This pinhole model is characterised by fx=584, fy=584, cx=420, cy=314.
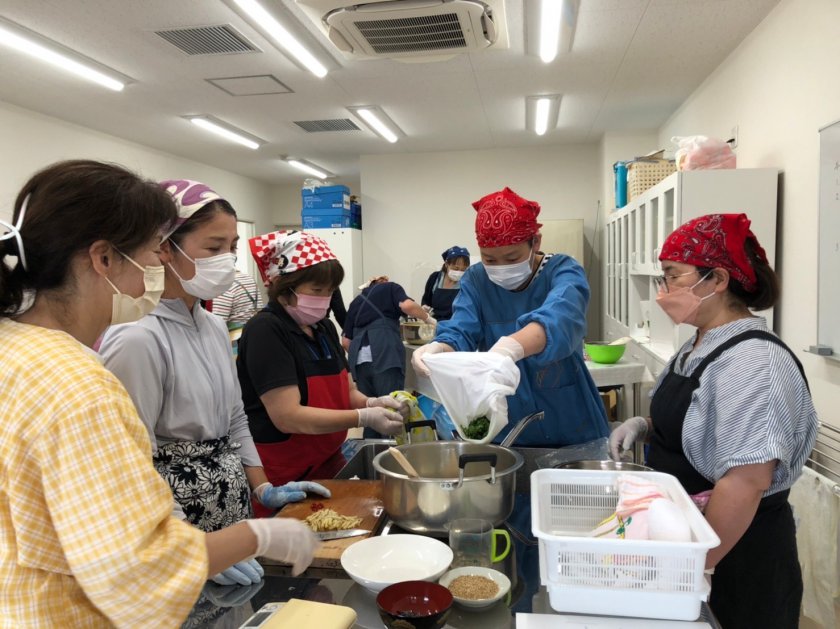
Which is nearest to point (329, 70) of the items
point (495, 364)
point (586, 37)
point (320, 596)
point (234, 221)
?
point (586, 37)

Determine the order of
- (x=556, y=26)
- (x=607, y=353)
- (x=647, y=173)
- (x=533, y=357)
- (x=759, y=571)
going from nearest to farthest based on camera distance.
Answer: (x=759, y=571)
(x=533, y=357)
(x=556, y=26)
(x=607, y=353)
(x=647, y=173)

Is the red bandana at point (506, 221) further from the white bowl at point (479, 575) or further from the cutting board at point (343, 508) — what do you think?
the white bowl at point (479, 575)

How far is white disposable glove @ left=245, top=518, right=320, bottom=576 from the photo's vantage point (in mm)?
917

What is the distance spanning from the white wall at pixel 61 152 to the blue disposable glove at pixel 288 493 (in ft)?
7.46

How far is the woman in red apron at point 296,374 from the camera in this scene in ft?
5.85

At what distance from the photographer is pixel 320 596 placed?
44.0 inches

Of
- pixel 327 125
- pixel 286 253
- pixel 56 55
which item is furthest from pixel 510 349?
pixel 327 125

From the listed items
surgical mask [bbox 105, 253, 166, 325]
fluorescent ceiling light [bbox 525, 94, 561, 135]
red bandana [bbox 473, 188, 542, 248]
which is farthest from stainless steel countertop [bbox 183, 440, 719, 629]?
fluorescent ceiling light [bbox 525, 94, 561, 135]

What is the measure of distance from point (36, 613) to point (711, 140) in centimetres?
356

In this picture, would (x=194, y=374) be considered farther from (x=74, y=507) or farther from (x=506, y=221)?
(x=506, y=221)

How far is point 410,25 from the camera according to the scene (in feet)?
9.33

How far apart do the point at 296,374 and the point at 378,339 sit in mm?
2274

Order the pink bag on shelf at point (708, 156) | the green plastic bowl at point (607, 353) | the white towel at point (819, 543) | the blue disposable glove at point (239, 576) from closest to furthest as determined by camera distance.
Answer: the blue disposable glove at point (239, 576) → the white towel at point (819, 543) → the pink bag on shelf at point (708, 156) → the green plastic bowl at point (607, 353)

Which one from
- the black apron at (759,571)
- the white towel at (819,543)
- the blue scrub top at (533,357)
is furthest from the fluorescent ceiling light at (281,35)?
the white towel at (819,543)
